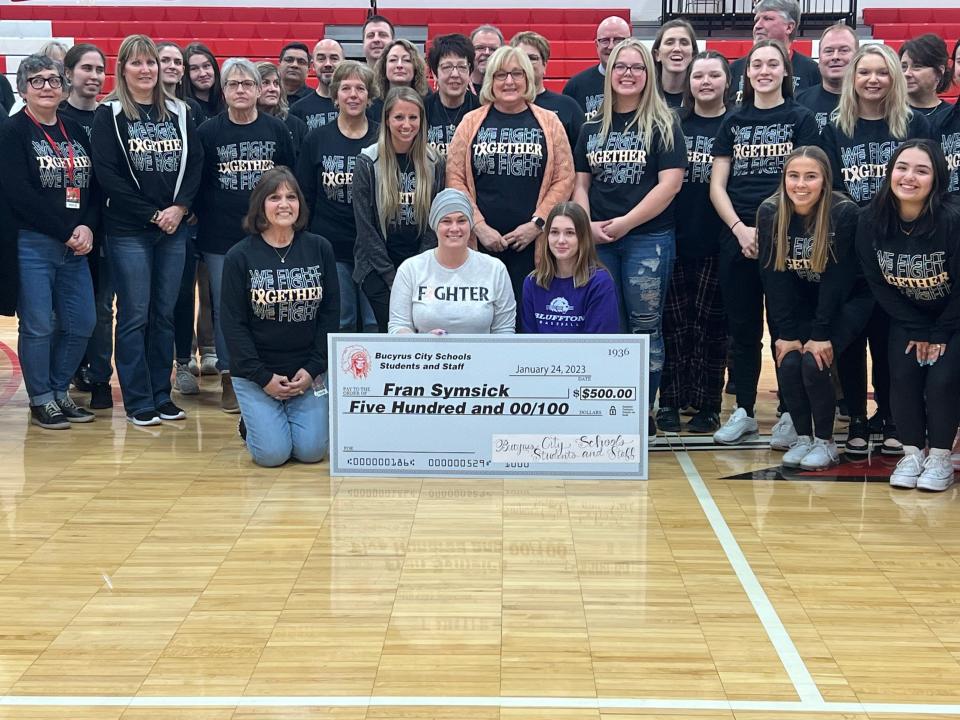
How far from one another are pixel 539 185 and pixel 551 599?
212cm

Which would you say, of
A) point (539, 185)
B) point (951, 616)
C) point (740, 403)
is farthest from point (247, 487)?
point (951, 616)

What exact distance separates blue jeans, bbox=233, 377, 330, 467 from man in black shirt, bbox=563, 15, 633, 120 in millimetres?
1866

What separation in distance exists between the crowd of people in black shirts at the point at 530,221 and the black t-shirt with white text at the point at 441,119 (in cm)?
1

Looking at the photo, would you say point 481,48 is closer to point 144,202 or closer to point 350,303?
point 350,303

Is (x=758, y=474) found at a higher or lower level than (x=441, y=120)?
lower

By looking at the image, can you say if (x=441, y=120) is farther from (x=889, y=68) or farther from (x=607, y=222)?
(x=889, y=68)

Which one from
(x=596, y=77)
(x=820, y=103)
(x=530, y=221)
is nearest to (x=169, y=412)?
(x=530, y=221)

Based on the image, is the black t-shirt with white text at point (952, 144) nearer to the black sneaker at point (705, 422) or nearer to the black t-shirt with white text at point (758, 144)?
the black t-shirt with white text at point (758, 144)

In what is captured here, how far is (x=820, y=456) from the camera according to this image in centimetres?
449

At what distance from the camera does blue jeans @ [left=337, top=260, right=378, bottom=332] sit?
502cm

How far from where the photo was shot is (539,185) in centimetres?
479

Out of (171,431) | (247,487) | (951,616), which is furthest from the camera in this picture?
(171,431)

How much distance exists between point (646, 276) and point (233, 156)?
1.88m

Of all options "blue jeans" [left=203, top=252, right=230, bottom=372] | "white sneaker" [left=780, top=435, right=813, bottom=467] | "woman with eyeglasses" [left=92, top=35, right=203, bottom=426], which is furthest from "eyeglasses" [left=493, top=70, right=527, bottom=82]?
"white sneaker" [left=780, top=435, right=813, bottom=467]
